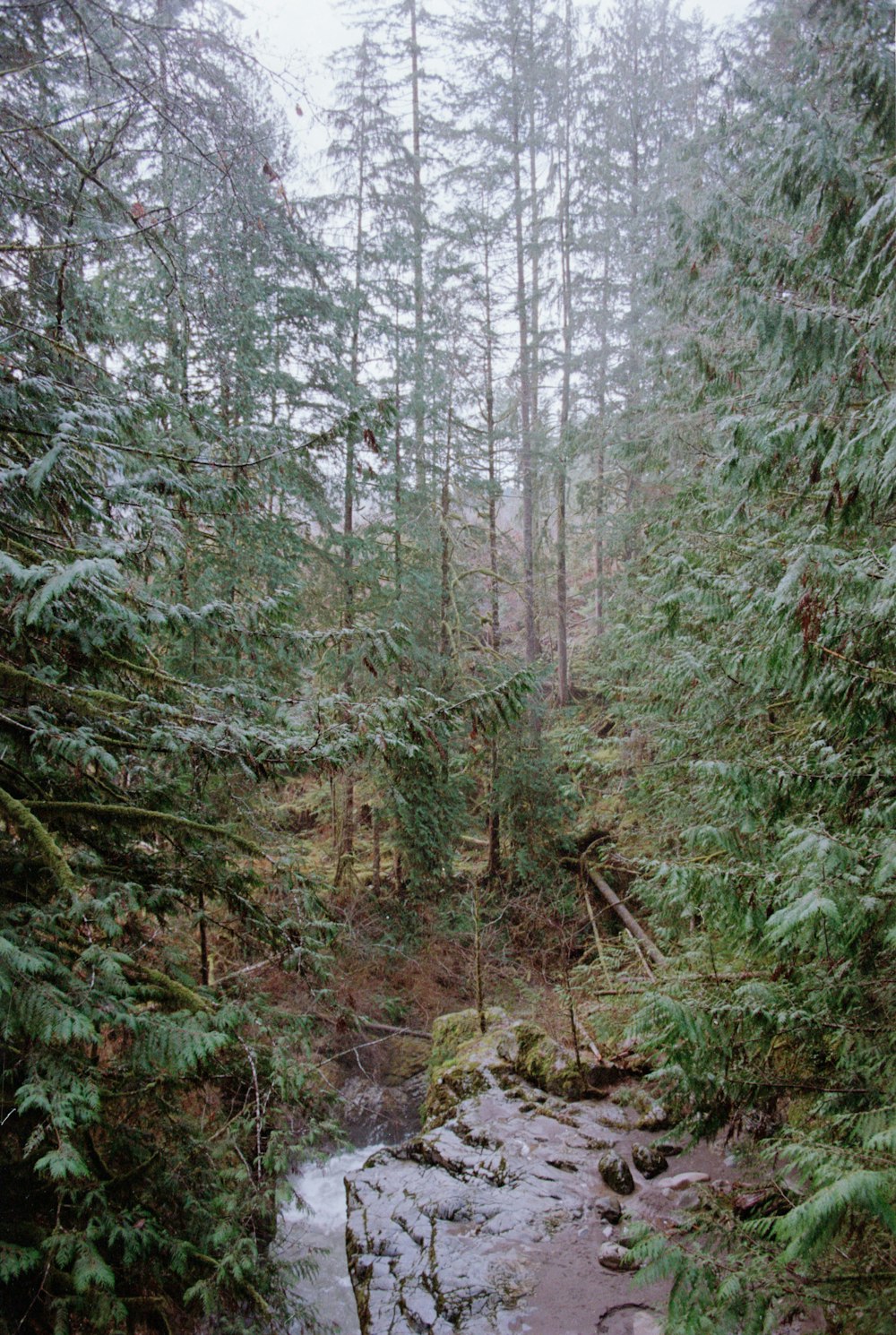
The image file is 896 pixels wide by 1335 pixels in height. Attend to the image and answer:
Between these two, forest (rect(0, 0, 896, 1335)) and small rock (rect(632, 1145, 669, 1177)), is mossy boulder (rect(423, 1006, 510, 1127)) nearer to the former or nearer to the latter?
forest (rect(0, 0, 896, 1335))

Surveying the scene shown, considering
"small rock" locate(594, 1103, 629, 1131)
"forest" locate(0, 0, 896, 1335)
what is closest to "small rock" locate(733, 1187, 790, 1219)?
"forest" locate(0, 0, 896, 1335)

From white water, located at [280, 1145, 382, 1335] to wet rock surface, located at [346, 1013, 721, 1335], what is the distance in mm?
610

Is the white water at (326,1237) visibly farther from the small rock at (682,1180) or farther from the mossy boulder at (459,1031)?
the small rock at (682,1180)

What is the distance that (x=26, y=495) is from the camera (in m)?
3.40

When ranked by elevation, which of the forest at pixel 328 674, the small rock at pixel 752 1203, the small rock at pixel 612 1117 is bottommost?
the small rock at pixel 612 1117

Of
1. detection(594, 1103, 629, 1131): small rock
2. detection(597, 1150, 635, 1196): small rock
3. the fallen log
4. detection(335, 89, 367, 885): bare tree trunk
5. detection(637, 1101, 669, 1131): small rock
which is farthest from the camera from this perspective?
detection(335, 89, 367, 885): bare tree trunk

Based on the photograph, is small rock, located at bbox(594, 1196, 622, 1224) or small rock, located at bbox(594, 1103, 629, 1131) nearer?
small rock, located at bbox(594, 1196, 622, 1224)

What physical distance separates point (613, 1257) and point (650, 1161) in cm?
115

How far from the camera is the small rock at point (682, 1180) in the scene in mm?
5301

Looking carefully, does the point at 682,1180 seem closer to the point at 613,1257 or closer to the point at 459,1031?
the point at 613,1257

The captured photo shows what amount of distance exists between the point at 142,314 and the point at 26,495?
6.24m

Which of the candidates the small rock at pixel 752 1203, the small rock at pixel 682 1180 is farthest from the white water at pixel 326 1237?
the small rock at pixel 752 1203

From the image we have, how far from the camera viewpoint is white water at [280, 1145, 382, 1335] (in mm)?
5968

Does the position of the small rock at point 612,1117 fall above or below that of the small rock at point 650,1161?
below
